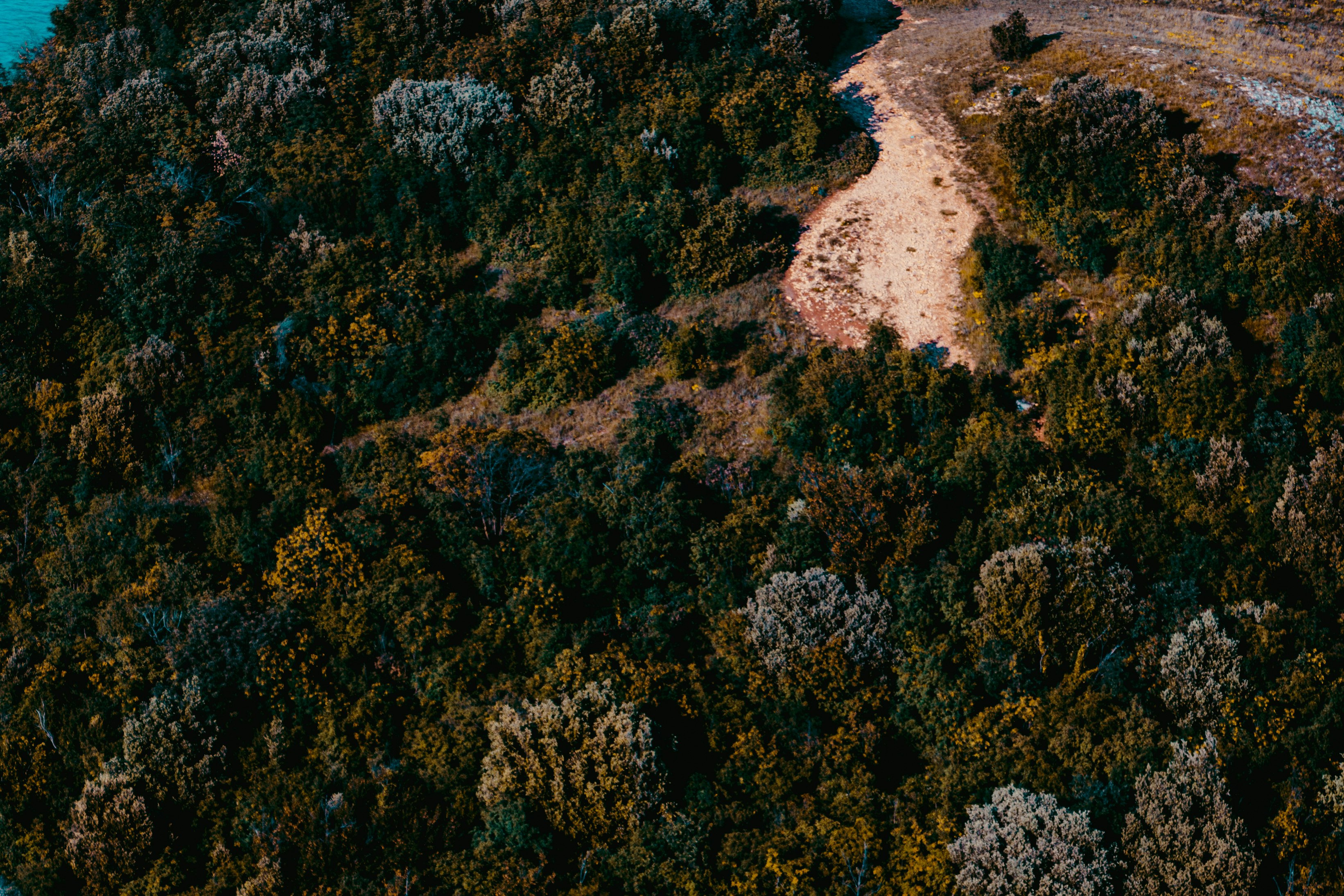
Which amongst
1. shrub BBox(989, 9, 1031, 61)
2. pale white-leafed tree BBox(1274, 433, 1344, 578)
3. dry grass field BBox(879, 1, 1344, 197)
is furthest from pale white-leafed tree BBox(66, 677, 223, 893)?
shrub BBox(989, 9, 1031, 61)

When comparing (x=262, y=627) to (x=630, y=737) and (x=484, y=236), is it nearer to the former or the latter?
(x=630, y=737)

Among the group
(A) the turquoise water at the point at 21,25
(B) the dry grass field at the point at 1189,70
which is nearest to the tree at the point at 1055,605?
(B) the dry grass field at the point at 1189,70

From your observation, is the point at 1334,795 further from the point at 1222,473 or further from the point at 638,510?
the point at 638,510

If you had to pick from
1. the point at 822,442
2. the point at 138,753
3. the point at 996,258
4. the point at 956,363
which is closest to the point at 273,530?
the point at 138,753

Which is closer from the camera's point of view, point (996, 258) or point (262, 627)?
point (262, 627)

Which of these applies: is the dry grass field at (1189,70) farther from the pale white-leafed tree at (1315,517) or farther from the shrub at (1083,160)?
the pale white-leafed tree at (1315,517)

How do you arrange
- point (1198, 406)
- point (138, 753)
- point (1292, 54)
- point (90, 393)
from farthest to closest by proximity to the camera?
point (1292, 54), point (90, 393), point (1198, 406), point (138, 753)

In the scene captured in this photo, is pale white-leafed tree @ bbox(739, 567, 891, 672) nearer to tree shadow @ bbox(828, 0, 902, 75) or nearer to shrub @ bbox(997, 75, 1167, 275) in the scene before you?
shrub @ bbox(997, 75, 1167, 275)
